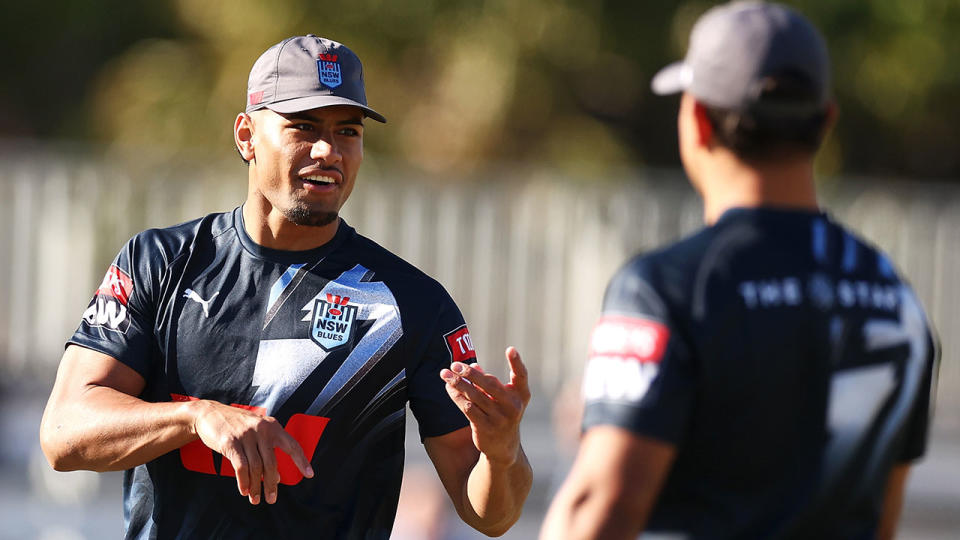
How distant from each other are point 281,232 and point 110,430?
723mm

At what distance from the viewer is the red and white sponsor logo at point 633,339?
2.33 metres

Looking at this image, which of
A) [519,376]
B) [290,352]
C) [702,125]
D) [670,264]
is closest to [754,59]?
[702,125]

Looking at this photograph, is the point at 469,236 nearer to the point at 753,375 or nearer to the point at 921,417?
the point at 921,417

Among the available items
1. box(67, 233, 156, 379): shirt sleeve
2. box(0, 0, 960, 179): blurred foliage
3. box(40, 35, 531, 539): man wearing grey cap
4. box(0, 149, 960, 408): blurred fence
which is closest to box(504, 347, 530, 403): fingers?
box(40, 35, 531, 539): man wearing grey cap

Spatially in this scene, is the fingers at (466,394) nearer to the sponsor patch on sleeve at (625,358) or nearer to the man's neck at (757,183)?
the sponsor patch on sleeve at (625,358)

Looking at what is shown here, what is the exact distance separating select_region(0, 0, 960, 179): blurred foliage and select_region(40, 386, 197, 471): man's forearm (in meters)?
7.90

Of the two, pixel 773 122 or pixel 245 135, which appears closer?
pixel 773 122

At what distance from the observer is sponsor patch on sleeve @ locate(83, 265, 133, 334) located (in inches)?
136

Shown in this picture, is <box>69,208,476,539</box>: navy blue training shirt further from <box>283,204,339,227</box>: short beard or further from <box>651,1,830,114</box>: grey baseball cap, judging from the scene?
<box>651,1,830,114</box>: grey baseball cap

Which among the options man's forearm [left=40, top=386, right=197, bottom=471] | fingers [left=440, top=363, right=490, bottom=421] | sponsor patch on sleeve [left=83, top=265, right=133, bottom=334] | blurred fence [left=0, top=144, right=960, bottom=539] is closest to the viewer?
fingers [left=440, top=363, right=490, bottom=421]

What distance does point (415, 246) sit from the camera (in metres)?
9.80

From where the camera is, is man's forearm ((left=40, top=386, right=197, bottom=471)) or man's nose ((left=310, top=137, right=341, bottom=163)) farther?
man's nose ((left=310, top=137, right=341, bottom=163))

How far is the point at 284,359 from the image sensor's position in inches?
137

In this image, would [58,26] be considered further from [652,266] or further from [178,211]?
[652,266]
